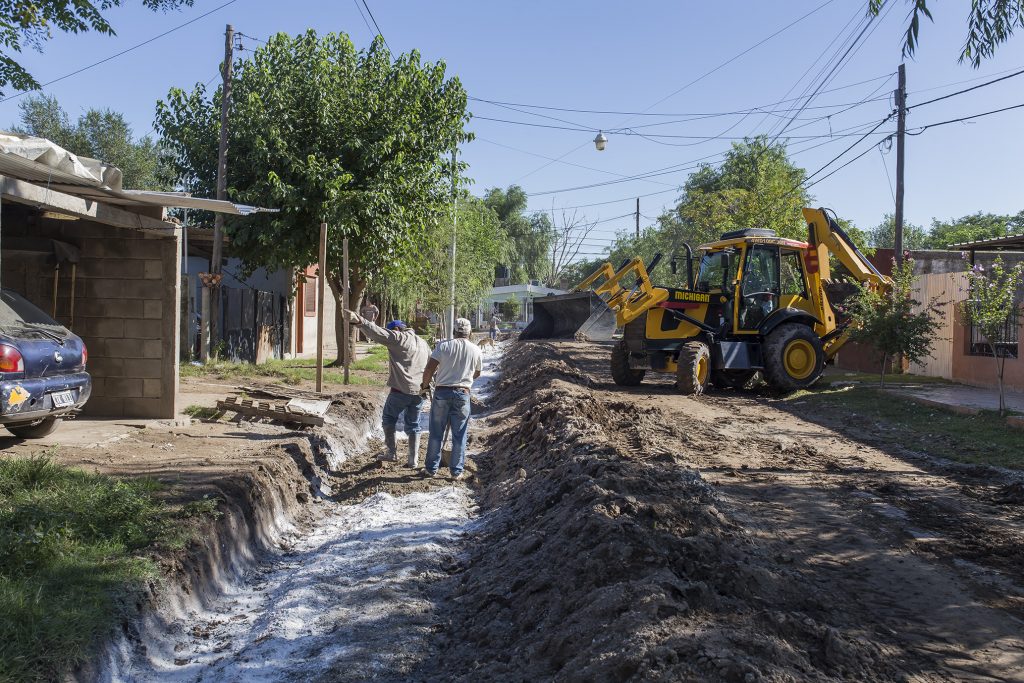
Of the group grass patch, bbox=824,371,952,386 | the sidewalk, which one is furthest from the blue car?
grass patch, bbox=824,371,952,386

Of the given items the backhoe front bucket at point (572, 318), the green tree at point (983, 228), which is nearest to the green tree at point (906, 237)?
the green tree at point (983, 228)

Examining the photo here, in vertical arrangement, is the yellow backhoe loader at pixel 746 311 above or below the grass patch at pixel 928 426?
above

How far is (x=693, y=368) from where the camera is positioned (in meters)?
16.5

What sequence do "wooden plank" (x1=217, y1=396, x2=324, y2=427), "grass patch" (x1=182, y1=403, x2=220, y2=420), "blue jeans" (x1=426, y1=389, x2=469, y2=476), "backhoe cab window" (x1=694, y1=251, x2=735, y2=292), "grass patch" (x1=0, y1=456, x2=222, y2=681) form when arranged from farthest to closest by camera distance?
"backhoe cab window" (x1=694, y1=251, x2=735, y2=292)
"grass patch" (x1=182, y1=403, x2=220, y2=420)
"wooden plank" (x1=217, y1=396, x2=324, y2=427)
"blue jeans" (x1=426, y1=389, x2=469, y2=476)
"grass patch" (x1=0, y1=456, x2=222, y2=681)

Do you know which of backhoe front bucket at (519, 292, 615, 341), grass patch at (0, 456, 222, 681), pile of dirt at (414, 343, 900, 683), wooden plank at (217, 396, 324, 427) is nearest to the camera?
pile of dirt at (414, 343, 900, 683)

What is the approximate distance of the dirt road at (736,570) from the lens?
4203 mm

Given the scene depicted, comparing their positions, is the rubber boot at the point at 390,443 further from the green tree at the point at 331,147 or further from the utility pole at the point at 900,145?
the utility pole at the point at 900,145

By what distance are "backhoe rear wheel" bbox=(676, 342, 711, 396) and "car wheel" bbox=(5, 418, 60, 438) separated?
35.6 feet

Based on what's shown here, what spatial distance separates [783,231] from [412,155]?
15.2 meters

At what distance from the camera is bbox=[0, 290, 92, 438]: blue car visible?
794 centimetres

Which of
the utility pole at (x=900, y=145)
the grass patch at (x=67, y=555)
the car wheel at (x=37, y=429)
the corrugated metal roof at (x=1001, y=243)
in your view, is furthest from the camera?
the utility pole at (x=900, y=145)

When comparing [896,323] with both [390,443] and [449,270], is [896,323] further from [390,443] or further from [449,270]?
[449,270]

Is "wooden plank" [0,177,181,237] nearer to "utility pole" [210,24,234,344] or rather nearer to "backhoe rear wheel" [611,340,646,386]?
"utility pole" [210,24,234,344]

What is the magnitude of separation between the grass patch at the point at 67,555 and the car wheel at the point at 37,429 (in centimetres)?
200
